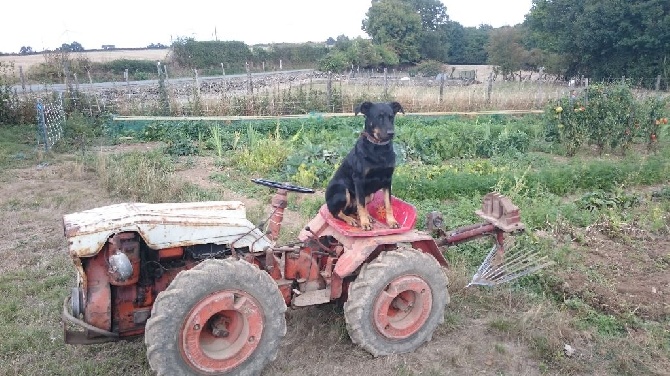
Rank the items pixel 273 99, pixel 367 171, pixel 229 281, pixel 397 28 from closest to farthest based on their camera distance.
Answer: pixel 229 281
pixel 367 171
pixel 273 99
pixel 397 28

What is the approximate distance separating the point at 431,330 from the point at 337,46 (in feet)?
131

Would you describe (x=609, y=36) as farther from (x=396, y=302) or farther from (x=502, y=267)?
(x=396, y=302)

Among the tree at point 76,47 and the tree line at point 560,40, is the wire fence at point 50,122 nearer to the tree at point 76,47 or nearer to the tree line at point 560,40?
the tree line at point 560,40

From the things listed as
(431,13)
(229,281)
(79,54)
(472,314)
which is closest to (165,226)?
(229,281)

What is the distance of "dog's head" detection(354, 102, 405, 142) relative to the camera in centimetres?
354

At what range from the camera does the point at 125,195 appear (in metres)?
7.26

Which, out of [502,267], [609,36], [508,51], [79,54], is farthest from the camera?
[508,51]

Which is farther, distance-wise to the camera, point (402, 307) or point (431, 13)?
point (431, 13)

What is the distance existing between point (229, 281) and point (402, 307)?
1.34m

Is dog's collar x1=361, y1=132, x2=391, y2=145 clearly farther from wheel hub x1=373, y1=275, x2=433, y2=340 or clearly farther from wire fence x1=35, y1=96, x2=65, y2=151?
wire fence x1=35, y1=96, x2=65, y2=151

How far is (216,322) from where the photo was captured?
2.99 meters

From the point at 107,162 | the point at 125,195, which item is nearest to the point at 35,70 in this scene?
the point at 107,162

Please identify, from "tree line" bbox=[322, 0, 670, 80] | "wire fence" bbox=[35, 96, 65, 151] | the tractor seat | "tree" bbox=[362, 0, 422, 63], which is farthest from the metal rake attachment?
"tree" bbox=[362, 0, 422, 63]

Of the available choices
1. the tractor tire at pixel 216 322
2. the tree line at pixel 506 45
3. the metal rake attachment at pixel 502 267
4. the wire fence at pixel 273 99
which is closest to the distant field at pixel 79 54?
the tree line at pixel 506 45
